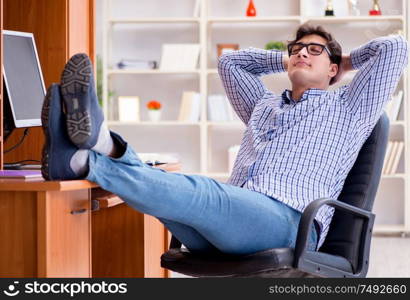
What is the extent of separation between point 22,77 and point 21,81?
0.07 ft

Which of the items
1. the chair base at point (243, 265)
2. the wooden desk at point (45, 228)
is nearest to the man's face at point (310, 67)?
the chair base at point (243, 265)

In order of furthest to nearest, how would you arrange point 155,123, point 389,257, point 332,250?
point 155,123, point 389,257, point 332,250

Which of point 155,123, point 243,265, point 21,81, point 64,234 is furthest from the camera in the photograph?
point 155,123

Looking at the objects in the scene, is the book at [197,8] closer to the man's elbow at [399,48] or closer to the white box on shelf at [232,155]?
the white box on shelf at [232,155]

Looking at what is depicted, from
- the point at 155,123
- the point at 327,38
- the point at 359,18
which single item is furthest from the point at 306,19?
the point at 327,38

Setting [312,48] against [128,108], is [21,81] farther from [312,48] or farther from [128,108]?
[128,108]

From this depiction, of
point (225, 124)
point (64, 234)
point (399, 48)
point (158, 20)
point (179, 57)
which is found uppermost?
point (158, 20)

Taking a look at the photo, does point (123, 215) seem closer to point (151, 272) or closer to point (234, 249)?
point (151, 272)

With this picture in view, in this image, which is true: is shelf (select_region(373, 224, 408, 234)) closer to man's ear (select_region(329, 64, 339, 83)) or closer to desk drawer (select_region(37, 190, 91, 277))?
man's ear (select_region(329, 64, 339, 83))

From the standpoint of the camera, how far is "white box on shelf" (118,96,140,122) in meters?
5.36

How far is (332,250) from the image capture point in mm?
2135

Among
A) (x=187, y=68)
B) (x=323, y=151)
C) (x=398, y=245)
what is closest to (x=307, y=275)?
(x=323, y=151)

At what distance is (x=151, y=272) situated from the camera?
9.02 ft

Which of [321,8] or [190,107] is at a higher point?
[321,8]
